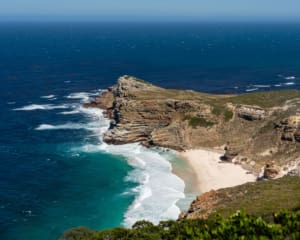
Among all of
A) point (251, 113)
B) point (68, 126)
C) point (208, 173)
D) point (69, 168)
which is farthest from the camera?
point (68, 126)

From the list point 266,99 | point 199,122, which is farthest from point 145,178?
point 266,99

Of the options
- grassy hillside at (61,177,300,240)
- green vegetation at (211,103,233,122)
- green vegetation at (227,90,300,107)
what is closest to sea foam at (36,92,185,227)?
grassy hillside at (61,177,300,240)

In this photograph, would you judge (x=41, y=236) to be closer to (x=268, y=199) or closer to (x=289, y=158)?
(x=268, y=199)

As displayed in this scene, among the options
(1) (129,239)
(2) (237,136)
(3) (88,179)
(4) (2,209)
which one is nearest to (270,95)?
(2) (237,136)

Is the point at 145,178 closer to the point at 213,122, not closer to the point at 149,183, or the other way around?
the point at 149,183

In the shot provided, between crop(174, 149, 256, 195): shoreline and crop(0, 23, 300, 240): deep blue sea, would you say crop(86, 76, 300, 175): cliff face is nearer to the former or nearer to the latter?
crop(174, 149, 256, 195): shoreline

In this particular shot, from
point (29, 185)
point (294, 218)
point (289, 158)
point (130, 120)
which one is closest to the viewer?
point (294, 218)

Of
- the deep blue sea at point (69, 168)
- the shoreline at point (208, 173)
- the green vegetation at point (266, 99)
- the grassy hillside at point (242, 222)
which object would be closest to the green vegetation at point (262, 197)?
the grassy hillside at point (242, 222)

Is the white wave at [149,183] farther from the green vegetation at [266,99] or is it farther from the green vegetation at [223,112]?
the green vegetation at [266,99]
